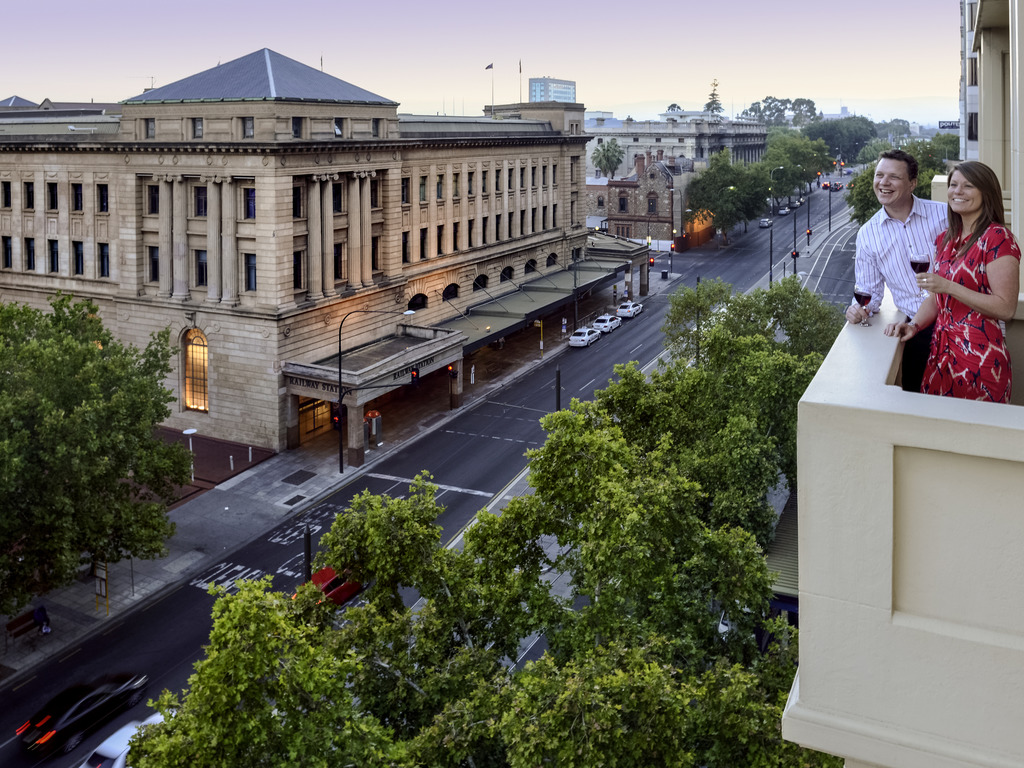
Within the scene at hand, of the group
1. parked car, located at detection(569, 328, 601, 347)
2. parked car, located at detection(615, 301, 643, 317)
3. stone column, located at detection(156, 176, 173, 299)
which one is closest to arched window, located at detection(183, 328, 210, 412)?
stone column, located at detection(156, 176, 173, 299)

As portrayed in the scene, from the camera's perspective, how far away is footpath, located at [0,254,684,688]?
33406 mm

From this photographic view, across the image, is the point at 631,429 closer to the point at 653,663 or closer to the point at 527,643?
the point at 527,643

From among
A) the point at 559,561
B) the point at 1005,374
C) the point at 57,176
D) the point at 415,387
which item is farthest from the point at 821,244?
the point at 1005,374

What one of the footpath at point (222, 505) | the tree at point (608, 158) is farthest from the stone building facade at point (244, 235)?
the tree at point (608, 158)

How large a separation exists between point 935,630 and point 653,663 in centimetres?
1064

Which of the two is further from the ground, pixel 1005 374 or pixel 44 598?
pixel 1005 374

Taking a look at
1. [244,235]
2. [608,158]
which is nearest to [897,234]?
[244,235]

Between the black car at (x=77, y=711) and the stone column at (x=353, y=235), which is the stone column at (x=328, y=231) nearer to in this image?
the stone column at (x=353, y=235)

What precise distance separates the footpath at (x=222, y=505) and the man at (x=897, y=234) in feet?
99.6

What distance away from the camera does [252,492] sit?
45500 millimetres

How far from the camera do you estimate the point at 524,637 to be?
20734 mm

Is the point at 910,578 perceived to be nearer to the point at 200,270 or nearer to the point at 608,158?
the point at 200,270

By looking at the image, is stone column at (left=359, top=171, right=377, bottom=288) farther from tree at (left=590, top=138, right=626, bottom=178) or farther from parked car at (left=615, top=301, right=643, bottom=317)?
tree at (left=590, top=138, right=626, bottom=178)

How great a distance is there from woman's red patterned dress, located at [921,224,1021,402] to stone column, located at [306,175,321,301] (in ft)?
157
